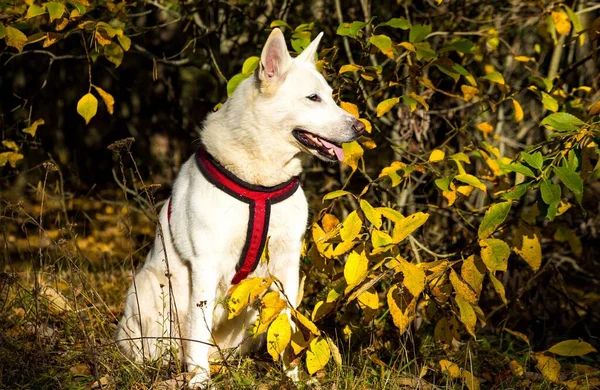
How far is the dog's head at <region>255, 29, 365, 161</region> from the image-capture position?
3355 millimetres

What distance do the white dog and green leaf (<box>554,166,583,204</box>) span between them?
3.23 feet

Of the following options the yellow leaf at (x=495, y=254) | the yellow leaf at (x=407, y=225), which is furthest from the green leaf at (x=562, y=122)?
the yellow leaf at (x=407, y=225)

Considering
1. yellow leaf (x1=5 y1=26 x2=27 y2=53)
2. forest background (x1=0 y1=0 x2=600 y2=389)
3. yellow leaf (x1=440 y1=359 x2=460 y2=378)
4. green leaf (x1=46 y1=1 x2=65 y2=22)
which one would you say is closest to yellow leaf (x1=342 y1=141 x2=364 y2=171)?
forest background (x1=0 y1=0 x2=600 y2=389)

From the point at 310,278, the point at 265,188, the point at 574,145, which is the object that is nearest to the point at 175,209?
the point at 265,188

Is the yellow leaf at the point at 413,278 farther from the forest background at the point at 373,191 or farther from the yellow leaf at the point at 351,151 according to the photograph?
the yellow leaf at the point at 351,151

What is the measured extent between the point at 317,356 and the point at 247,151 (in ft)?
3.35

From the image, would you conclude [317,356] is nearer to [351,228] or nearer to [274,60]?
[351,228]

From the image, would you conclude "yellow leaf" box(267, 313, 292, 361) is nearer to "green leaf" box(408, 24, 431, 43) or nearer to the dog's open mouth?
the dog's open mouth

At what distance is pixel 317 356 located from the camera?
9.81 feet

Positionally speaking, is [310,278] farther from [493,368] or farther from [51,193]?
[51,193]

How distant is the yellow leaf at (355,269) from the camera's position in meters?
3.00

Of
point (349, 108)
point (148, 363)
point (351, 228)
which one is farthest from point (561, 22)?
point (148, 363)

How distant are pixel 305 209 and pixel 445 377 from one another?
3.38 feet

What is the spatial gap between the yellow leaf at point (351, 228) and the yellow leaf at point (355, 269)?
12 centimetres
